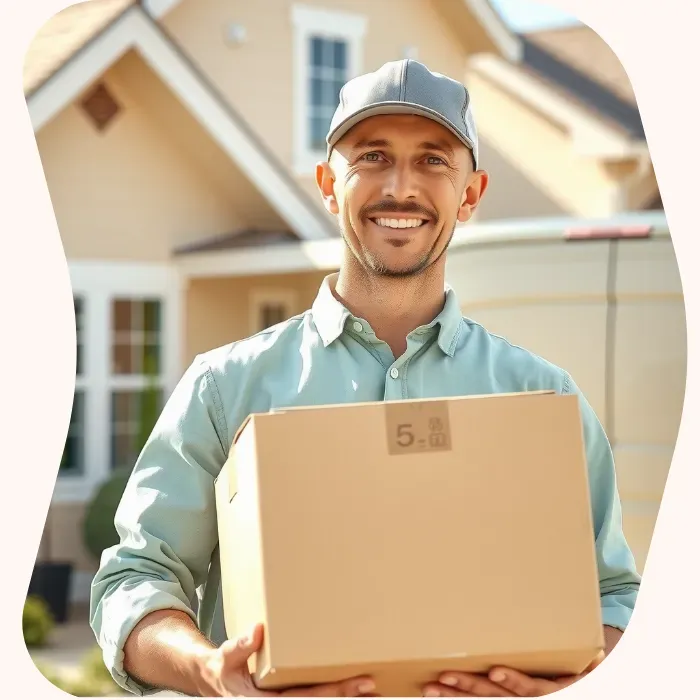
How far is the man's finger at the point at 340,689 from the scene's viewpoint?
1735 millimetres

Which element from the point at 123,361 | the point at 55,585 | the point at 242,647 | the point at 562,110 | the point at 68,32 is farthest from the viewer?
the point at 562,110

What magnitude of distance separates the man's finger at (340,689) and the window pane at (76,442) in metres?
5.26

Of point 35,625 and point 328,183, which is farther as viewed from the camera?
point 35,625

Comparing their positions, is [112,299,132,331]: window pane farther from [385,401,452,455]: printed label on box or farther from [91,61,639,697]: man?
[385,401,452,455]: printed label on box

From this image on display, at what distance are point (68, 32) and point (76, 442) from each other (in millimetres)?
2305

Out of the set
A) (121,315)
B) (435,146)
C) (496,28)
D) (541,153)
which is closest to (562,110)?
(541,153)

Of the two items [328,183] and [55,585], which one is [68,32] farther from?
[328,183]

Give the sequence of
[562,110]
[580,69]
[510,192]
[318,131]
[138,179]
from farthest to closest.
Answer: [580,69], [562,110], [510,192], [318,131], [138,179]

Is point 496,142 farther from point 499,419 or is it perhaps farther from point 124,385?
point 499,419

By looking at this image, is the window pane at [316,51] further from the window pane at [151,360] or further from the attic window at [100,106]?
the window pane at [151,360]

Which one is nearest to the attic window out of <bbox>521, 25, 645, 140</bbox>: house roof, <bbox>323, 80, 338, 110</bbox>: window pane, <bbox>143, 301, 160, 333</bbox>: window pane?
<bbox>143, 301, 160, 333</bbox>: window pane

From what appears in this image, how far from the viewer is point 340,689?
1.74m

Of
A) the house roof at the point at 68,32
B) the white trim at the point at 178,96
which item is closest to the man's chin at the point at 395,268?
the house roof at the point at 68,32

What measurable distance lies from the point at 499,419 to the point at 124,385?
A: 6.21 m
